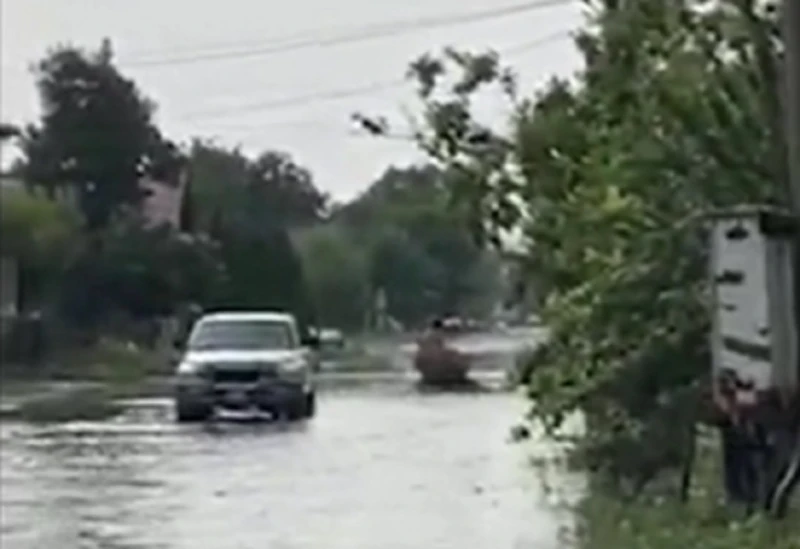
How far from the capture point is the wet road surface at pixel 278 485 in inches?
800

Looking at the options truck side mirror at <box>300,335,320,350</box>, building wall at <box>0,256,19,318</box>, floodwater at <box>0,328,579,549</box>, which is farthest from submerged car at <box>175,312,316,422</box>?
building wall at <box>0,256,19,318</box>

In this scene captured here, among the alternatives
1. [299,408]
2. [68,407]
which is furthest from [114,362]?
[299,408]

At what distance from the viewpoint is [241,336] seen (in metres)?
41.0

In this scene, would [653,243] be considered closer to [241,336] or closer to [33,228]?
[241,336]

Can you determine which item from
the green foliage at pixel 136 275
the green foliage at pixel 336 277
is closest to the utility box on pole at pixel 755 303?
the green foliage at pixel 136 275

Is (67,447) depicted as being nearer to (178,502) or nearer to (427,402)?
(178,502)

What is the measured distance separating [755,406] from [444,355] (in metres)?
42.6

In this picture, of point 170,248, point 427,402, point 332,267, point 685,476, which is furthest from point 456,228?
point 332,267

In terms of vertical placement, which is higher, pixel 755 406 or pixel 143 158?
pixel 143 158

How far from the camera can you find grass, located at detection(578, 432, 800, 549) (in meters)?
15.8

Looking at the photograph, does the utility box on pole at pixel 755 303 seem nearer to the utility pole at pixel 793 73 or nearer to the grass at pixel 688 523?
the utility pole at pixel 793 73

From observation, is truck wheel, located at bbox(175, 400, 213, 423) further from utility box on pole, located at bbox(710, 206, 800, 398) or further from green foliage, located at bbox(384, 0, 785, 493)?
utility box on pole, located at bbox(710, 206, 800, 398)

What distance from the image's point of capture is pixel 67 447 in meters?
33.3

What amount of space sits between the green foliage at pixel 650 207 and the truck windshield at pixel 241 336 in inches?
730
